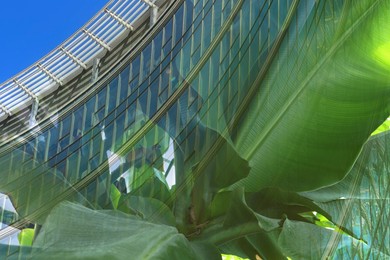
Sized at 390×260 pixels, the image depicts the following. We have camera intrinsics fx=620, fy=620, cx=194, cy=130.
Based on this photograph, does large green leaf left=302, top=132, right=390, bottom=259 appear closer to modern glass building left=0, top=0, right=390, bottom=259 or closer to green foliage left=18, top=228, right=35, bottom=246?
modern glass building left=0, top=0, right=390, bottom=259

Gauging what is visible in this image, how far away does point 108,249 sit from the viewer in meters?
0.60

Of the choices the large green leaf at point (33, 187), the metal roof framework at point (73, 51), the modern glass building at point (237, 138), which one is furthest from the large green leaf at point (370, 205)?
the metal roof framework at point (73, 51)

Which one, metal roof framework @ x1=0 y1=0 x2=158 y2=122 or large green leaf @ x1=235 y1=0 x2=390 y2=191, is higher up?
metal roof framework @ x1=0 y1=0 x2=158 y2=122

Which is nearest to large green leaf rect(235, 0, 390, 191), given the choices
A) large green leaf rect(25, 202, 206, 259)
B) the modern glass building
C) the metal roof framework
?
the modern glass building

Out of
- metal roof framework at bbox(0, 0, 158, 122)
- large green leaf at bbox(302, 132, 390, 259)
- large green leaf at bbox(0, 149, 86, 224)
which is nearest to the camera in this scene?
large green leaf at bbox(302, 132, 390, 259)

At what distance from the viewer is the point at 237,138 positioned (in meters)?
0.77

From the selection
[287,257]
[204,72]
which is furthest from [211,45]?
[287,257]

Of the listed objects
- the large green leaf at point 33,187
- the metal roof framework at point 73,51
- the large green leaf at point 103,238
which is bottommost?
the large green leaf at point 103,238

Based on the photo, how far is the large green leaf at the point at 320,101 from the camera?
761mm

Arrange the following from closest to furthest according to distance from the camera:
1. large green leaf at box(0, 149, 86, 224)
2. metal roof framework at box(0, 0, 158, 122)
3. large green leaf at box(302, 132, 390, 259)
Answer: large green leaf at box(302, 132, 390, 259) < large green leaf at box(0, 149, 86, 224) < metal roof framework at box(0, 0, 158, 122)

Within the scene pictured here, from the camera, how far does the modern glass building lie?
73cm

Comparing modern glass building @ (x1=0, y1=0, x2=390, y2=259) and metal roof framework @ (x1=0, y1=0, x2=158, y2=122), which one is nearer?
modern glass building @ (x1=0, y1=0, x2=390, y2=259)

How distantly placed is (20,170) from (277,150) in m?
0.32

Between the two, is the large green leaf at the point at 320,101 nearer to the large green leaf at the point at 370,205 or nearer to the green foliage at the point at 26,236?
the large green leaf at the point at 370,205
